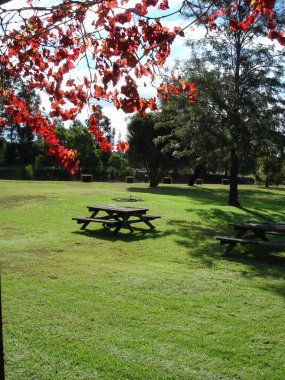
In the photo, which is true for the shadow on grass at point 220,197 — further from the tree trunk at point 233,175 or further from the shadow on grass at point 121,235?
the shadow on grass at point 121,235

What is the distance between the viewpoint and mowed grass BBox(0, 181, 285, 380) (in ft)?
14.4

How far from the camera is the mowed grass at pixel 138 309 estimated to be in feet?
14.4

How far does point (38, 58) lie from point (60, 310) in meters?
3.21

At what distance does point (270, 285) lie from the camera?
7672 mm

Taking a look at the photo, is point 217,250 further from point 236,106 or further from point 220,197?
point 220,197

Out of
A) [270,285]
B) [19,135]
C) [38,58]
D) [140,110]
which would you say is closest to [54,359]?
[140,110]

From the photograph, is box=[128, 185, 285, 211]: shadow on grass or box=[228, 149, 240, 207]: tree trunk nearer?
box=[228, 149, 240, 207]: tree trunk

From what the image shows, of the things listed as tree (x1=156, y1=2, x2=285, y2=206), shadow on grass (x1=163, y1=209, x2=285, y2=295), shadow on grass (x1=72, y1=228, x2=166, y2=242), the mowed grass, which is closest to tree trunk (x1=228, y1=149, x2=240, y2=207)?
tree (x1=156, y1=2, x2=285, y2=206)

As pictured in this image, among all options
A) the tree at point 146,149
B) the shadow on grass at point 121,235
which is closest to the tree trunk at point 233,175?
the shadow on grass at point 121,235

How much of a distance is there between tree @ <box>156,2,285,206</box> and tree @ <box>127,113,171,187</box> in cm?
1881

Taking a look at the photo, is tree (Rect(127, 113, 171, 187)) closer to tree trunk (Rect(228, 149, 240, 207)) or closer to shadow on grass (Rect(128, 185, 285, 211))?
shadow on grass (Rect(128, 185, 285, 211))

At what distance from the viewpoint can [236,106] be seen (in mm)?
20188

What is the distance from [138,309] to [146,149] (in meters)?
35.5

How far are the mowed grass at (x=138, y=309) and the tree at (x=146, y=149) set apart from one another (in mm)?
28985
